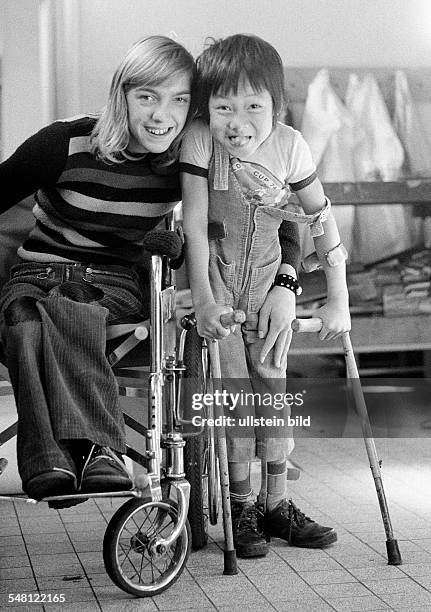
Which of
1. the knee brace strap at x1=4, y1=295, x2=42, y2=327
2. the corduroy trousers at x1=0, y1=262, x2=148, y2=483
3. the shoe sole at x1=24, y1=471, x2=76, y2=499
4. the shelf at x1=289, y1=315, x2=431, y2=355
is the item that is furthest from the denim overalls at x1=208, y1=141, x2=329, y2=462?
the shelf at x1=289, y1=315, x2=431, y2=355

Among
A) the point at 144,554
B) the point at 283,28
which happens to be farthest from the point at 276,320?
the point at 283,28

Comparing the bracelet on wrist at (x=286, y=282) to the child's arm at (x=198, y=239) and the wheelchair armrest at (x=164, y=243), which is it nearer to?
the child's arm at (x=198, y=239)

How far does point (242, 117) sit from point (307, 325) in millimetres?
470

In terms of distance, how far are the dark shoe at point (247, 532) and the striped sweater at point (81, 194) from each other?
0.62 meters

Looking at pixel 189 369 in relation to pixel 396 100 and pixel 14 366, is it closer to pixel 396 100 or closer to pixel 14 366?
pixel 14 366

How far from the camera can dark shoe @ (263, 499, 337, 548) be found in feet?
7.68

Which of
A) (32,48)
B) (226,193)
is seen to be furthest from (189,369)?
(32,48)

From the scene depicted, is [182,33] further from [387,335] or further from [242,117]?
[242,117]

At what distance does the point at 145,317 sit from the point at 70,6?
2001 millimetres

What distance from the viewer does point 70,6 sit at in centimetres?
381

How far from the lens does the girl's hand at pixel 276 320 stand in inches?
89.7

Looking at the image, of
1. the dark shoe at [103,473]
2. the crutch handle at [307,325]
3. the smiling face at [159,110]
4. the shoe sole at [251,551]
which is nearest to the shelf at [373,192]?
the crutch handle at [307,325]

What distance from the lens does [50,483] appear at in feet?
5.88

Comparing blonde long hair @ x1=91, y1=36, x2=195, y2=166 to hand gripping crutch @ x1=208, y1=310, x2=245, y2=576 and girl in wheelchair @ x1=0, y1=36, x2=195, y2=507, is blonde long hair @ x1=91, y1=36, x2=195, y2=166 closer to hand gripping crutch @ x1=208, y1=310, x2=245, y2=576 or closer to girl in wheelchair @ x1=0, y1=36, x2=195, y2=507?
girl in wheelchair @ x1=0, y1=36, x2=195, y2=507
